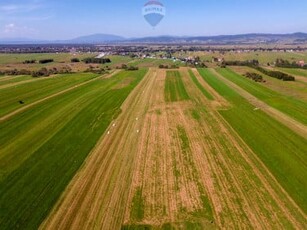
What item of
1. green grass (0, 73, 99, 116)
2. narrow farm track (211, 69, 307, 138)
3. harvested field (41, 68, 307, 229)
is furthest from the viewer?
green grass (0, 73, 99, 116)

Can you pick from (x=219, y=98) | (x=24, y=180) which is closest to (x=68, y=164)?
(x=24, y=180)

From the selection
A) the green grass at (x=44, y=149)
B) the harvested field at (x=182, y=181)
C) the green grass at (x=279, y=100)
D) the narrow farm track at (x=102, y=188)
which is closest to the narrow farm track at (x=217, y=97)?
the green grass at (x=279, y=100)

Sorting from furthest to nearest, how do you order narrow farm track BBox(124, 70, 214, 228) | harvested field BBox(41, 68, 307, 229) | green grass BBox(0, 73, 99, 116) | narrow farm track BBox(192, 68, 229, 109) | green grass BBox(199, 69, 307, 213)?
green grass BBox(0, 73, 99, 116)
narrow farm track BBox(192, 68, 229, 109)
green grass BBox(199, 69, 307, 213)
narrow farm track BBox(124, 70, 214, 228)
harvested field BBox(41, 68, 307, 229)

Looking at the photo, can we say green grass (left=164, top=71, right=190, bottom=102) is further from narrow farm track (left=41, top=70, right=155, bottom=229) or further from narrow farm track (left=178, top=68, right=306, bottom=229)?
narrow farm track (left=178, top=68, right=306, bottom=229)

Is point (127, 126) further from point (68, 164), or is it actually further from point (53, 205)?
point (53, 205)

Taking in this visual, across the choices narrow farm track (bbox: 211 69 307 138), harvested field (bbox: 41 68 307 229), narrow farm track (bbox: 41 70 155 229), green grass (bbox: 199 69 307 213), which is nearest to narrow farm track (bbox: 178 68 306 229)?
harvested field (bbox: 41 68 307 229)

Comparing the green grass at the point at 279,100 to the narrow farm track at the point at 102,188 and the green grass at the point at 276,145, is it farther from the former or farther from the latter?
the narrow farm track at the point at 102,188

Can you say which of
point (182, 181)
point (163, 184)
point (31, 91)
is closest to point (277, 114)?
point (182, 181)
